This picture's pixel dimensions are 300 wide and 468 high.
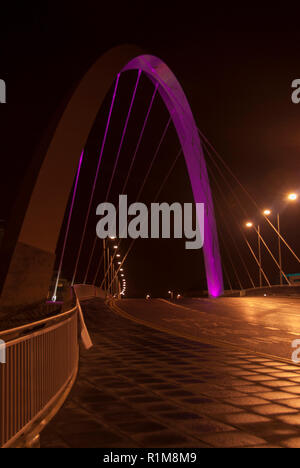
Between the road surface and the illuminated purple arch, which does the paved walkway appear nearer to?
the road surface

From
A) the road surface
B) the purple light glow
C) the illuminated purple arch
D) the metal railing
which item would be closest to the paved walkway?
the metal railing

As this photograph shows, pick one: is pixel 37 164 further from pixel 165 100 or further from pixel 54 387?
pixel 165 100

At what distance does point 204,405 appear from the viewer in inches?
247

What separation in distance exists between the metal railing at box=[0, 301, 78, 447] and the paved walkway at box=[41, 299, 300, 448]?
0.19m

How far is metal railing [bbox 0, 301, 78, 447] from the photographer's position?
445cm

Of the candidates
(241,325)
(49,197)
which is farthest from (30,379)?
(49,197)

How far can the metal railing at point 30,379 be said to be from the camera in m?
4.45

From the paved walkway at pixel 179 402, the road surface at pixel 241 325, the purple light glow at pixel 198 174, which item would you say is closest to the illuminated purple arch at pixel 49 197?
the road surface at pixel 241 325

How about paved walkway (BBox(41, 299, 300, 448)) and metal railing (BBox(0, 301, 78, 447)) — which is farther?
paved walkway (BBox(41, 299, 300, 448))

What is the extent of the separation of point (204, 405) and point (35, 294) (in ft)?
37.7

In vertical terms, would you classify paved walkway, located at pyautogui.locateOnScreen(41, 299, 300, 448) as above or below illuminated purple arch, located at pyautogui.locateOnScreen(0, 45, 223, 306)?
below

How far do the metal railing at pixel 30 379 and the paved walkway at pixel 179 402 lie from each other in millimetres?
192

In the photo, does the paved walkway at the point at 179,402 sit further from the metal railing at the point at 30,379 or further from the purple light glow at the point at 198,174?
the purple light glow at the point at 198,174

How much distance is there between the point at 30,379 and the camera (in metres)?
5.12
